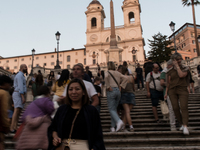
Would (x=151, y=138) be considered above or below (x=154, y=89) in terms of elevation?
below

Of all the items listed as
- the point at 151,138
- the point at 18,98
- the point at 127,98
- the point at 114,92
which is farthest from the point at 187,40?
the point at 18,98

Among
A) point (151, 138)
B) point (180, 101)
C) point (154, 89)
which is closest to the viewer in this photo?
point (151, 138)

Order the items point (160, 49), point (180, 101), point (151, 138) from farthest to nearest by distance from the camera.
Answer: point (160, 49), point (180, 101), point (151, 138)

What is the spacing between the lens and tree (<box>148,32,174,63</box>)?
42034 millimetres

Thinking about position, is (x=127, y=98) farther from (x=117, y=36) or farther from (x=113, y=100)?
(x=117, y=36)

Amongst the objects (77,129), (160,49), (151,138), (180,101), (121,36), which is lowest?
(151,138)

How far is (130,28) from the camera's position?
6106 cm

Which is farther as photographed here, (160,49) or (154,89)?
(160,49)

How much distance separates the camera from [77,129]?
239 centimetres

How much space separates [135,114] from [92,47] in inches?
2210

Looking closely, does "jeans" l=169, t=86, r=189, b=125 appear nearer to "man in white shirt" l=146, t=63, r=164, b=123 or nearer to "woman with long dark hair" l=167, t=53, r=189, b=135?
"woman with long dark hair" l=167, t=53, r=189, b=135

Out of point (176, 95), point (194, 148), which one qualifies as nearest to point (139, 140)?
point (194, 148)

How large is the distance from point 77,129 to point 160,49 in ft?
142

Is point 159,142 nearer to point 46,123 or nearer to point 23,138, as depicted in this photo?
point 46,123
